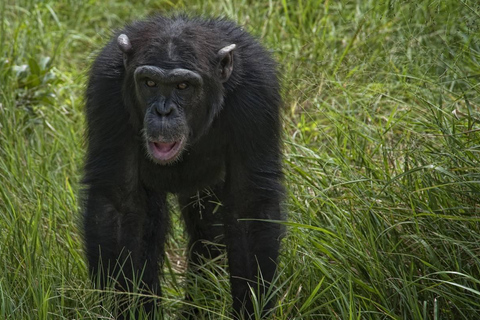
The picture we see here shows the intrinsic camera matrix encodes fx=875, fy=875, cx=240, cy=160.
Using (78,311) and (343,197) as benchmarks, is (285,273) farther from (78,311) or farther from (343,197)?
(78,311)

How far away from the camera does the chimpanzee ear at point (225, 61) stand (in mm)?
5637

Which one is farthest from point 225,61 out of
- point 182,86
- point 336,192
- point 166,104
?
point 336,192

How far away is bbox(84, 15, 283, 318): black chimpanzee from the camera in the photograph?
219 inches

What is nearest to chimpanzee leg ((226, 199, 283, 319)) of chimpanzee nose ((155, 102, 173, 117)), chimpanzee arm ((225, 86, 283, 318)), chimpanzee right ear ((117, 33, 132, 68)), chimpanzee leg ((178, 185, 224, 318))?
chimpanzee arm ((225, 86, 283, 318))

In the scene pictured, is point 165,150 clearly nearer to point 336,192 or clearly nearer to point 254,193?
point 254,193

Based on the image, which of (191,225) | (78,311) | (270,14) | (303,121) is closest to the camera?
(78,311)

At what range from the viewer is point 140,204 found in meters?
5.92

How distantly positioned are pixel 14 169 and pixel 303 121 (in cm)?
235

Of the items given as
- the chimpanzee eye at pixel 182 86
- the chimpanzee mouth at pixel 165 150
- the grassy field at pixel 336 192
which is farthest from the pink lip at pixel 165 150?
the grassy field at pixel 336 192

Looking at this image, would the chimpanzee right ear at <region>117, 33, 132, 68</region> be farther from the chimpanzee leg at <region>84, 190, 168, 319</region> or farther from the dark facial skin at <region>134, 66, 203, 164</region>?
the chimpanzee leg at <region>84, 190, 168, 319</region>

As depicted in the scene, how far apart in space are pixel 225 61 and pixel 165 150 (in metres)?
0.70

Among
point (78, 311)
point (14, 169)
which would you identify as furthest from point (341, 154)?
point (14, 169)

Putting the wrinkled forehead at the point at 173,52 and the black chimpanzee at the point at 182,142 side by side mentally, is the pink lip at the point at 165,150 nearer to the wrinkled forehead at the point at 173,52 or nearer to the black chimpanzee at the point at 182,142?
the black chimpanzee at the point at 182,142

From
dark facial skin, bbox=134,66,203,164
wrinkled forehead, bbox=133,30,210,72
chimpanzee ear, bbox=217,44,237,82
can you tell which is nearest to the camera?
dark facial skin, bbox=134,66,203,164
